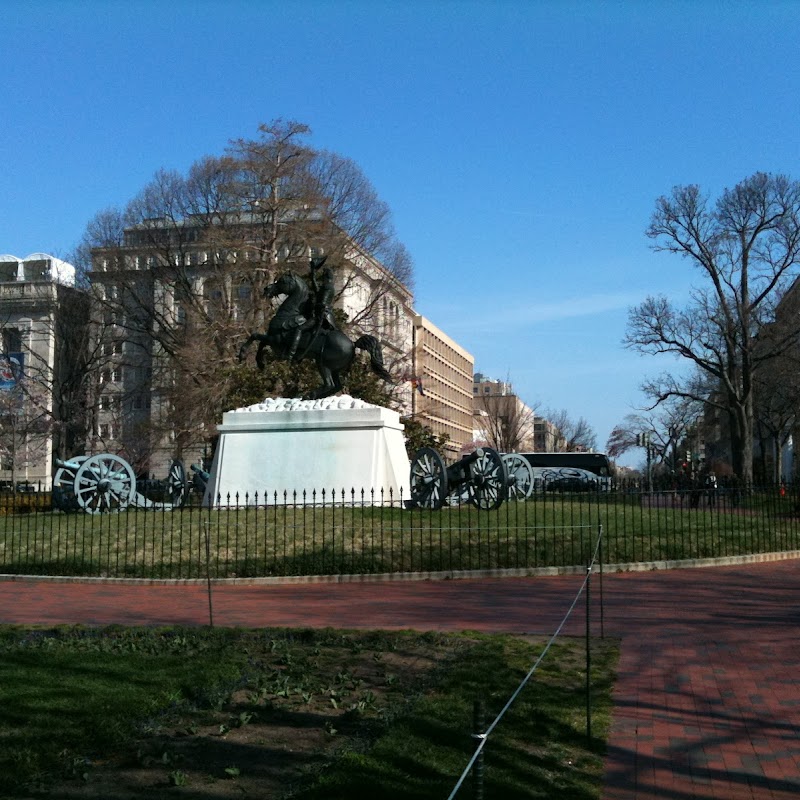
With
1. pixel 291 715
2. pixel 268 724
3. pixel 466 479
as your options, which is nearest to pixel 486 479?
pixel 466 479

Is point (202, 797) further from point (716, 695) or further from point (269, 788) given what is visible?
point (716, 695)

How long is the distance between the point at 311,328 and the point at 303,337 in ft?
0.91

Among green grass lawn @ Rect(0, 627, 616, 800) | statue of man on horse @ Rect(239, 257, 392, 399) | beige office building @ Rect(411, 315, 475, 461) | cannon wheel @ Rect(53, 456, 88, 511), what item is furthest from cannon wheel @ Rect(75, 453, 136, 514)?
beige office building @ Rect(411, 315, 475, 461)

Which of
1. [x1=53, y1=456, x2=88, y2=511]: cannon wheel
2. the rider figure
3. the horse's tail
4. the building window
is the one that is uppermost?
the building window

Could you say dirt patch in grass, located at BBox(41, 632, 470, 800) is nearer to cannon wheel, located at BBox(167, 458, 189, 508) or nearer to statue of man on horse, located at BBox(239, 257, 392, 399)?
statue of man on horse, located at BBox(239, 257, 392, 399)

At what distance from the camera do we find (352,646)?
31.1ft

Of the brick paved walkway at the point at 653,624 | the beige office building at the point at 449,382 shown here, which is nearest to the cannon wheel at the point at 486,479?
the brick paved walkway at the point at 653,624

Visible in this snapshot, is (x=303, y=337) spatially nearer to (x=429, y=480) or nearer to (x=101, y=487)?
(x=429, y=480)

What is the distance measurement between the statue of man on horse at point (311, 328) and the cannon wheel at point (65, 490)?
5334 mm

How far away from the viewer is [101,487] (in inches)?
884

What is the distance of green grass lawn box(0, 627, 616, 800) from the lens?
545 cm

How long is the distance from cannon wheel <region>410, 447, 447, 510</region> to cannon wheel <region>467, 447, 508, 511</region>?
66cm

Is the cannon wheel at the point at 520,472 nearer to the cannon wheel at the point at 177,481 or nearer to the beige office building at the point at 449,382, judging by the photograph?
the cannon wheel at the point at 177,481

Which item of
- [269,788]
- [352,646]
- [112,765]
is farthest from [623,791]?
[352,646]
